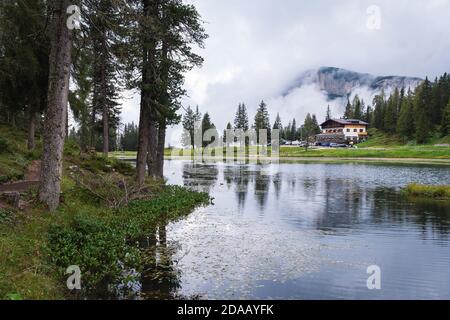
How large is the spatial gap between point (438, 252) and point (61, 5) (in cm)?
1593

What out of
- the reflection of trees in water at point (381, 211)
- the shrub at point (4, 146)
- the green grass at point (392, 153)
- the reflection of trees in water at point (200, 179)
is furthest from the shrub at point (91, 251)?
the green grass at point (392, 153)

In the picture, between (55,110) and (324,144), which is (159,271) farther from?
(324,144)

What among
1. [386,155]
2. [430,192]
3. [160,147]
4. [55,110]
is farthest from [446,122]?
[55,110]

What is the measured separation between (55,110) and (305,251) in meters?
10.0

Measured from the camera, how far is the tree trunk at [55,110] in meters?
13.9

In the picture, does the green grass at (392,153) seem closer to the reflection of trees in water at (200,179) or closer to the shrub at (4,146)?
the reflection of trees in water at (200,179)

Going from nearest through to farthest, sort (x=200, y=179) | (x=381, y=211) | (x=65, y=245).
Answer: (x=65, y=245) < (x=381, y=211) < (x=200, y=179)

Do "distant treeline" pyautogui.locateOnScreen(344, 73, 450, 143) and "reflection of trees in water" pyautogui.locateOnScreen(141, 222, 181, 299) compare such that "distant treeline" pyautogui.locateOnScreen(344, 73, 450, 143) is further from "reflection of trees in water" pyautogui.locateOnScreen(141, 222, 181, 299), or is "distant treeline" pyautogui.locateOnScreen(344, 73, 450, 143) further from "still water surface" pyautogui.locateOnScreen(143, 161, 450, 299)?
"reflection of trees in water" pyautogui.locateOnScreen(141, 222, 181, 299)

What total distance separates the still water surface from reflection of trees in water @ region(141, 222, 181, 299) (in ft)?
0.09

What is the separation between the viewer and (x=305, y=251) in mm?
13977

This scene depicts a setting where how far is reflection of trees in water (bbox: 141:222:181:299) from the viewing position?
9.70 m

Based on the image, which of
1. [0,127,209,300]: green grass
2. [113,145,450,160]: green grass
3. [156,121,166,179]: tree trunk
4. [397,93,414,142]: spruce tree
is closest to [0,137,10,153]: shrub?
[0,127,209,300]: green grass

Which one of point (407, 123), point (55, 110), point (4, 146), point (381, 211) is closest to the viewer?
point (55, 110)
